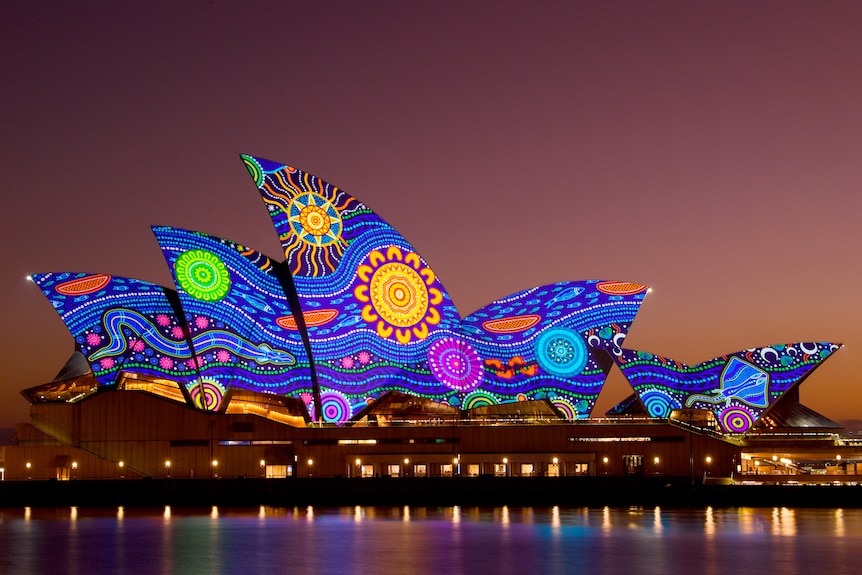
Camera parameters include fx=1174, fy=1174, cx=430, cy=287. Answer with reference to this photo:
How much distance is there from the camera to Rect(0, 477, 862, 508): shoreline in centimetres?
5794

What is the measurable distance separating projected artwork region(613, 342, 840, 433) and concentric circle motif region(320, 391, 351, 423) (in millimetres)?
15418

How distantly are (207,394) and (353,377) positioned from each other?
8.01 meters

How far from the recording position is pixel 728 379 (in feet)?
217

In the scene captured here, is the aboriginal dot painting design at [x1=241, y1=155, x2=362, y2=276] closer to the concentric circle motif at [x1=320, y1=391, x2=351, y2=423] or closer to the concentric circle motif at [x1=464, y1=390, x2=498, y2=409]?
the concentric circle motif at [x1=320, y1=391, x2=351, y2=423]

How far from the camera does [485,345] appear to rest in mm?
66875

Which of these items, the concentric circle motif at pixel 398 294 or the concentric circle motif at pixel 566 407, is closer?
the concentric circle motif at pixel 398 294

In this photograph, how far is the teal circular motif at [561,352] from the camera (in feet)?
218

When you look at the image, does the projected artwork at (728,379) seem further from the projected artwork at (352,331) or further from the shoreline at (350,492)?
the shoreline at (350,492)

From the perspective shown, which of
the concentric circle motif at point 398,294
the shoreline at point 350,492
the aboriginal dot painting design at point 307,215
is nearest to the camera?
the shoreline at point 350,492

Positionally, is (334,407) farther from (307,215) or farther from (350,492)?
(307,215)

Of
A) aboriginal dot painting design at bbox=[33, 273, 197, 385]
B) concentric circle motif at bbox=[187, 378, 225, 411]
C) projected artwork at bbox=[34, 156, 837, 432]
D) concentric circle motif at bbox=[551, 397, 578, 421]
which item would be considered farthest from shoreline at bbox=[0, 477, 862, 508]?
concentric circle motif at bbox=[551, 397, 578, 421]

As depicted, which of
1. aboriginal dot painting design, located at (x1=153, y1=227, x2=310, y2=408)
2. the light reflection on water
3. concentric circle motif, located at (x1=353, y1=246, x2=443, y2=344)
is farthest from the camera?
concentric circle motif, located at (x1=353, y1=246, x2=443, y2=344)

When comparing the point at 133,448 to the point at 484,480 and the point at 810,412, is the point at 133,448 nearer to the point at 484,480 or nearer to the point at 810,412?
the point at 484,480

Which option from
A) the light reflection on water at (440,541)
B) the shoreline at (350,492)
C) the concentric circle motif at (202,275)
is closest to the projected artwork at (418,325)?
the concentric circle motif at (202,275)
